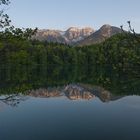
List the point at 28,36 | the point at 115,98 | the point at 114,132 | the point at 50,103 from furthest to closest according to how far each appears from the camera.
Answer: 1. the point at 115,98
2. the point at 50,103
3. the point at 114,132
4. the point at 28,36

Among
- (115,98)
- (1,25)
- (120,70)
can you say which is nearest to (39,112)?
(115,98)

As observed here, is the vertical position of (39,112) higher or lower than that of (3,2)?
lower

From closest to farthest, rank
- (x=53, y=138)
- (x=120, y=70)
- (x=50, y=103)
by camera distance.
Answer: (x=120, y=70) → (x=53, y=138) → (x=50, y=103)

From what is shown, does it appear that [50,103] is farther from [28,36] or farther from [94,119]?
[28,36]

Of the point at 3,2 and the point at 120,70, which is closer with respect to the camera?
the point at 120,70

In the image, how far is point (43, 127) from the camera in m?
36.1

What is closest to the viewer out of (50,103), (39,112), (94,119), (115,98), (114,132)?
(114,132)

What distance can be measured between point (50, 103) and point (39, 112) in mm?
11820

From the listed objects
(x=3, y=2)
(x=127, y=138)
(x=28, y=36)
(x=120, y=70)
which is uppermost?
(x=3, y=2)

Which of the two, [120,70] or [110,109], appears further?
[110,109]

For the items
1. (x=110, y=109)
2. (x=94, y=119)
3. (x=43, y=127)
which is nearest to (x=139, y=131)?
(x=94, y=119)

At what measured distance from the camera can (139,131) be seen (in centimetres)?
3522

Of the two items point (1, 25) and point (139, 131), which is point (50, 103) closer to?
point (139, 131)

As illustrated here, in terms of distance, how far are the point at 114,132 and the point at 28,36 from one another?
21451mm
